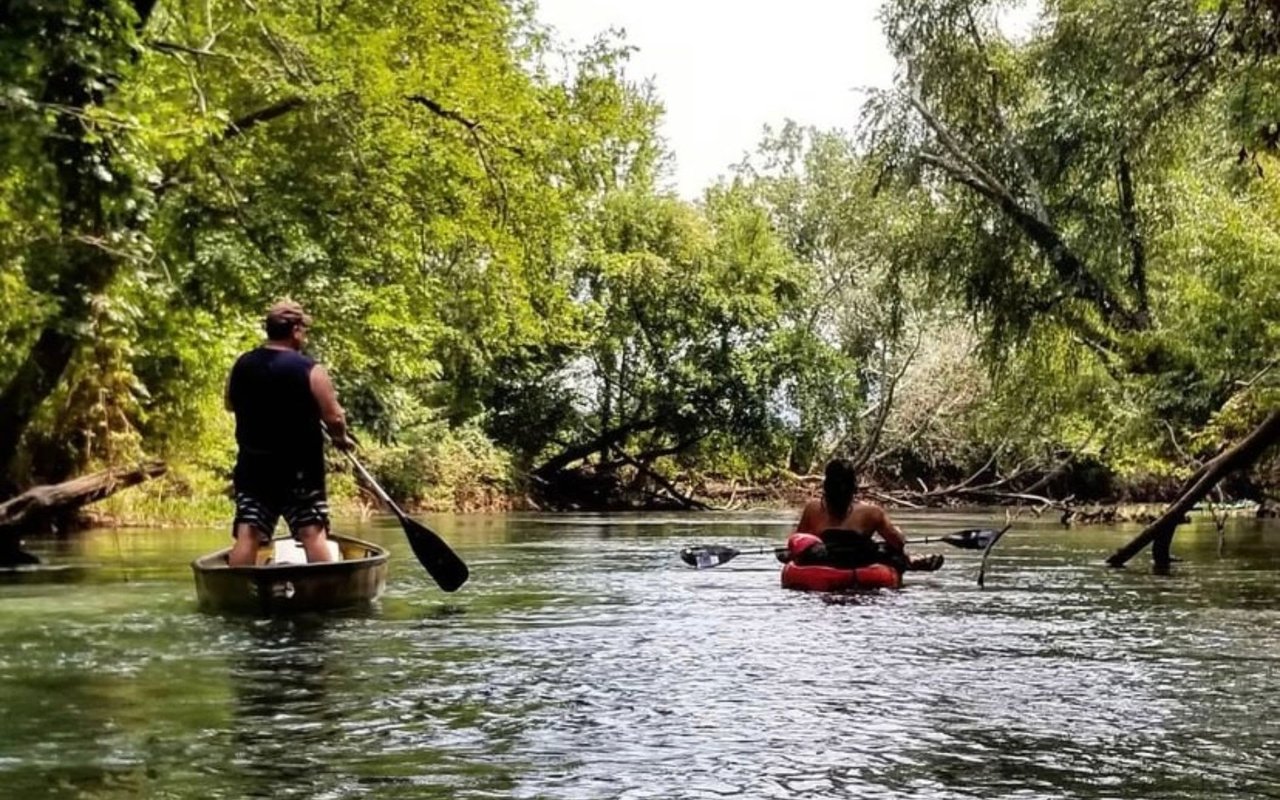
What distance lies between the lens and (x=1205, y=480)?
43.6 ft

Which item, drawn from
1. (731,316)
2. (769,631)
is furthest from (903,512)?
(769,631)

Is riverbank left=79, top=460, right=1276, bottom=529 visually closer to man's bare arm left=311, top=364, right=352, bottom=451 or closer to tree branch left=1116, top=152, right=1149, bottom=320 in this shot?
tree branch left=1116, top=152, right=1149, bottom=320

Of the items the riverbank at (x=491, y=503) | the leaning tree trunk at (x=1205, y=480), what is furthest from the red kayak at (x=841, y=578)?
the riverbank at (x=491, y=503)

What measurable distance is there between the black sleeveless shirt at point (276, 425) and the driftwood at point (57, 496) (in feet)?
18.8

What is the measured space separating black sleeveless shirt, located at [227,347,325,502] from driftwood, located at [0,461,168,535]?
574 cm

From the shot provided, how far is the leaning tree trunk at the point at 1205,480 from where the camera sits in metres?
12.7

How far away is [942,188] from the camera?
21.6m

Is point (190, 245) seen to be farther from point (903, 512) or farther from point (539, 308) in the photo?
point (903, 512)

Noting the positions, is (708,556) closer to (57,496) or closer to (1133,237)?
(57,496)

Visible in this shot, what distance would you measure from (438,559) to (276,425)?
198 centimetres

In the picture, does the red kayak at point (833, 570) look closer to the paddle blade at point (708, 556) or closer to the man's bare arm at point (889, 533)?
the man's bare arm at point (889, 533)

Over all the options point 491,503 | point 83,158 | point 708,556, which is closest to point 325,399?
point 83,158

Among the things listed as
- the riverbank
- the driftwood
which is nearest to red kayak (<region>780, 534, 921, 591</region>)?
the driftwood

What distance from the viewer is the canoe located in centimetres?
925
